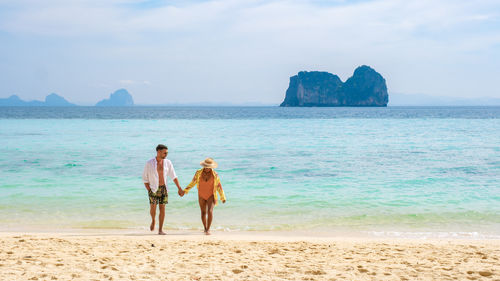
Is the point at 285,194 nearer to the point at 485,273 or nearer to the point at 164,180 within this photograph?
the point at 164,180

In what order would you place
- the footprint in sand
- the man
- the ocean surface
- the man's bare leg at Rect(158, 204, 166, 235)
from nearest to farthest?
the footprint in sand < the man < the man's bare leg at Rect(158, 204, 166, 235) < the ocean surface

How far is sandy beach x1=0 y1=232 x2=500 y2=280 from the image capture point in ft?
16.9

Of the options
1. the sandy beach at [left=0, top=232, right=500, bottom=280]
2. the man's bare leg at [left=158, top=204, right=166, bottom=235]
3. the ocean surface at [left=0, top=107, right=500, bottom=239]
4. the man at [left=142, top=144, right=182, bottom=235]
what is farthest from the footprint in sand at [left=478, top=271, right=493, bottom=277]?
the man's bare leg at [left=158, top=204, right=166, bottom=235]

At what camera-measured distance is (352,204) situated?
35.7 feet

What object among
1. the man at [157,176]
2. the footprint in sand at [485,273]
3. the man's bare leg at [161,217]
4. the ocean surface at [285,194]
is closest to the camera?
the footprint in sand at [485,273]

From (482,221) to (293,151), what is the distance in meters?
15.1

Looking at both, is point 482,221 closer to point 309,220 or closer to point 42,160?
point 309,220

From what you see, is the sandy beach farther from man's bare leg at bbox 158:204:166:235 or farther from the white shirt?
the white shirt

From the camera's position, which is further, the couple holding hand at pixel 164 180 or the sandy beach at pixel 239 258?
the couple holding hand at pixel 164 180

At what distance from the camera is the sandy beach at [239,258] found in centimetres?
514

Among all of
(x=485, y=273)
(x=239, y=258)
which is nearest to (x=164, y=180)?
(x=239, y=258)

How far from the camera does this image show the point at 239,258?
5.94 metres

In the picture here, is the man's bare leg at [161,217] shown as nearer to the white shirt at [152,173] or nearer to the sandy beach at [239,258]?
the sandy beach at [239,258]

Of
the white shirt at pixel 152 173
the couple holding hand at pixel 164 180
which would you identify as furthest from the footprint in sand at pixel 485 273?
the white shirt at pixel 152 173
